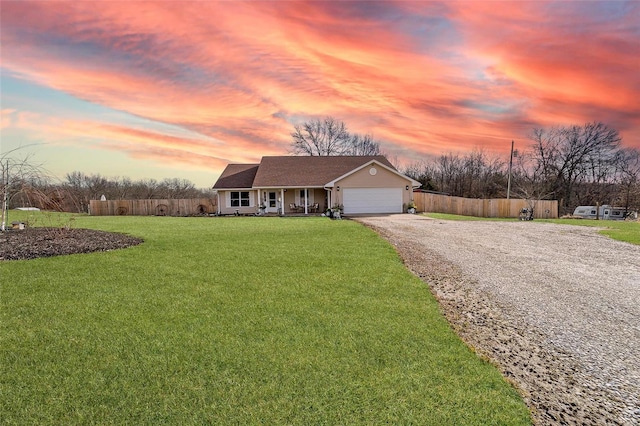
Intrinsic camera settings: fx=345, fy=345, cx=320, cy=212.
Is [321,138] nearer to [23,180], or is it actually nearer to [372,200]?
[372,200]

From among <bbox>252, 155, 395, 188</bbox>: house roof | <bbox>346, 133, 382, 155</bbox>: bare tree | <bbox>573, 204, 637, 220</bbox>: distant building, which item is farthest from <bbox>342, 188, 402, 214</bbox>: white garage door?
<bbox>346, 133, 382, 155</bbox>: bare tree

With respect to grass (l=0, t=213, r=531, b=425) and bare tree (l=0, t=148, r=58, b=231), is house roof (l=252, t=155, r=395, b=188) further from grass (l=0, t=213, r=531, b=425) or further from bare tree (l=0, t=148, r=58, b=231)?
grass (l=0, t=213, r=531, b=425)

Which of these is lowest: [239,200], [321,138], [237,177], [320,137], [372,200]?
[372,200]

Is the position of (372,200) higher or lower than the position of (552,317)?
higher

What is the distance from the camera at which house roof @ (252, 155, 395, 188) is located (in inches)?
1128

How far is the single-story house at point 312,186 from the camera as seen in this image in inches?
1074

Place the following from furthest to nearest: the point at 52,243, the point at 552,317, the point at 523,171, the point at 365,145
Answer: the point at 365,145, the point at 523,171, the point at 52,243, the point at 552,317

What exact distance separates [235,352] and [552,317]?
4992 mm

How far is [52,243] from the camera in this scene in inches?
409

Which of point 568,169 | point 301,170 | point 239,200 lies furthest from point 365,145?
point 239,200

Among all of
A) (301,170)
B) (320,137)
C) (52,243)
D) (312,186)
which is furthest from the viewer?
(320,137)

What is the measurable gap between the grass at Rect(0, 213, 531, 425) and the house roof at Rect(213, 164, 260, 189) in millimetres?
22501

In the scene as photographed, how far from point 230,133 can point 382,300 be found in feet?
69.9

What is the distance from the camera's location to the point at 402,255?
9.90 meters
